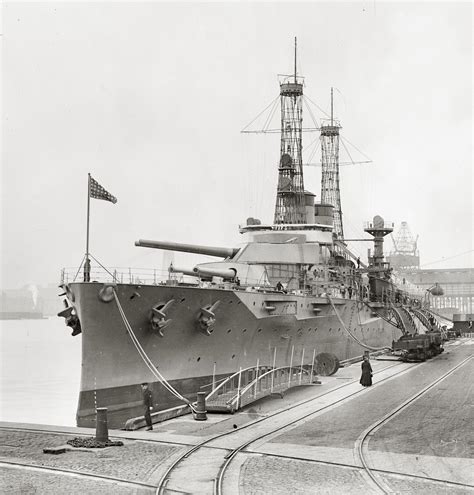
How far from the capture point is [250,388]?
15508mm

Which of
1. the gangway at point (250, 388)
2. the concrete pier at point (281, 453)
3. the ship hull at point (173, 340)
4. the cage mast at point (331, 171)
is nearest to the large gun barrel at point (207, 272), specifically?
the ship hull at point (173, 340)

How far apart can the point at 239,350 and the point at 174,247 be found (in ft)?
12.9

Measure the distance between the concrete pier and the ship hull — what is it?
2660mm

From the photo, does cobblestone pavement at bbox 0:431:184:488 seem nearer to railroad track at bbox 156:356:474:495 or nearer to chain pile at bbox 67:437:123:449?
chain pile at bbox 67:437:123:449

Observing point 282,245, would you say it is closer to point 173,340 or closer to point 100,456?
point 173,340

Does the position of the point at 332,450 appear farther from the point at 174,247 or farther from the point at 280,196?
the point at 280,196

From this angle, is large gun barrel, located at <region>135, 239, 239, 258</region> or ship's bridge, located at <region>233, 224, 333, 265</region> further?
ship's bridge, located at <region>233, 224, 333, 265</region>

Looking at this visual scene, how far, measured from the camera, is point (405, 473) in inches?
330

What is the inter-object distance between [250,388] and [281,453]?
595 cm

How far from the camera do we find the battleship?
14.8 m

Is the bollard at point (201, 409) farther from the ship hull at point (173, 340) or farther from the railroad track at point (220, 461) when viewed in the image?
the ship hull at point (173, 340)

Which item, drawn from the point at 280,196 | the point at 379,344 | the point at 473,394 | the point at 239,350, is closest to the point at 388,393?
the point at 473,394

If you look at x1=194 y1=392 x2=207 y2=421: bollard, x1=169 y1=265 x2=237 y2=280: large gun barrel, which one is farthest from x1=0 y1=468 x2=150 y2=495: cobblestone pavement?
x1=169 y1=265 x2=237 y2=280: large gun barrel

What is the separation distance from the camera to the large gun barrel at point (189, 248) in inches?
791
